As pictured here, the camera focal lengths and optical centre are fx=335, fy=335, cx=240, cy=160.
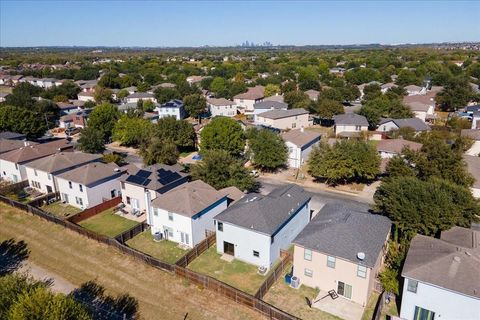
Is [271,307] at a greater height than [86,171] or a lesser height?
lesser

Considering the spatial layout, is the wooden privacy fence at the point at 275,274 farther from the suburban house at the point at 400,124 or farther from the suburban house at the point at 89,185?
the suburban house at the point at 400,124

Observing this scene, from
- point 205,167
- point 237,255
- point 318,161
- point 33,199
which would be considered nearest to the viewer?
point 237,255

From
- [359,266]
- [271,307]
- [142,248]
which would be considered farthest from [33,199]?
[359,266]

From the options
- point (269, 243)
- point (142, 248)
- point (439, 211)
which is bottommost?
point (142, 248)

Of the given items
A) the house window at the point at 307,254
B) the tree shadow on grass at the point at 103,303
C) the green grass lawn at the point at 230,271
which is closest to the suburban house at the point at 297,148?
the green grass lawn at the point at 230,271

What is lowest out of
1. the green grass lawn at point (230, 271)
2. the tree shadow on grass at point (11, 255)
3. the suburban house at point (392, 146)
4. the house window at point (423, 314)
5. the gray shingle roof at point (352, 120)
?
the tree shadow on grass at point (11, 255)

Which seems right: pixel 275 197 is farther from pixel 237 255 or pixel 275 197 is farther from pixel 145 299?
pixel 145 299

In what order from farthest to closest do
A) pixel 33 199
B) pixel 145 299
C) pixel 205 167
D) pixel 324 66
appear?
1. pixel 324 66
2. pixel 33 199
3. pixel 205 167
4. pixel 145 299
